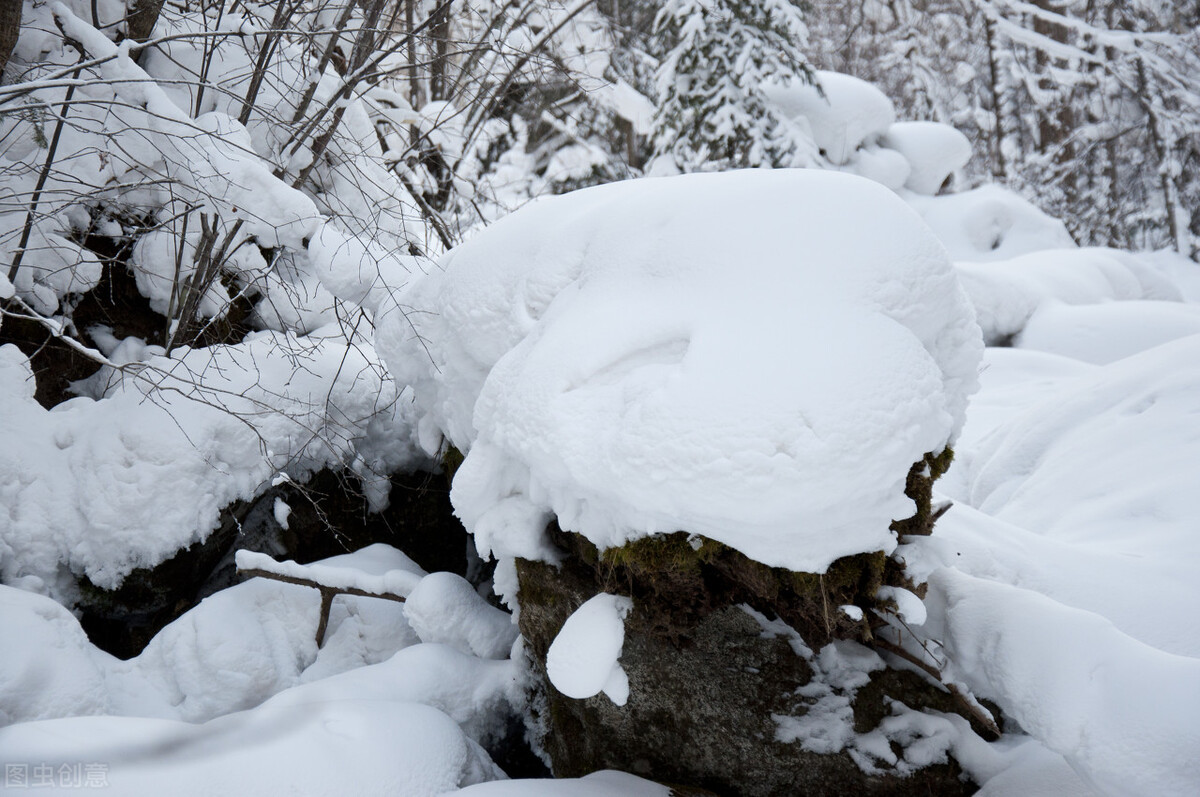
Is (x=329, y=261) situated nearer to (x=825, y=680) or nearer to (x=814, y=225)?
(x=814, y=225)

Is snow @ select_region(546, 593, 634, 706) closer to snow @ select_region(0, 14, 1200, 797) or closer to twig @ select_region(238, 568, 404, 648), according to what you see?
snow @ select_region(0, 14, 1200, 797)

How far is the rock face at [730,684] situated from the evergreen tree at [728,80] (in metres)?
8.69

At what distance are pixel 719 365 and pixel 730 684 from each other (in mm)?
1186

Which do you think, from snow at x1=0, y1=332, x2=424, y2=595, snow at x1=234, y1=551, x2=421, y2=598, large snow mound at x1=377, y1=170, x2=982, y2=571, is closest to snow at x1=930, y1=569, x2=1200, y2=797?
large snow mound at x1=377, y1=170, x2=982, y2=571

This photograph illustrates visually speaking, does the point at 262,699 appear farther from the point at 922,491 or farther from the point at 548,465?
the point at 922,491

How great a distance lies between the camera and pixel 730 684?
2.48 metres

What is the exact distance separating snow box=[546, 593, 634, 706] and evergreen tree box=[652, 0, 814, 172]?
898cm

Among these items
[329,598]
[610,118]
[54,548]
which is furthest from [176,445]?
[610,118]

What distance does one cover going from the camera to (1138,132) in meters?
14.7

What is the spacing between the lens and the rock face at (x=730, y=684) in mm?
2293

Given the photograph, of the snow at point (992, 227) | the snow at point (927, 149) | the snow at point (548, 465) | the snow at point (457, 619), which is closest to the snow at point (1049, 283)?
the snow at point (992, 227)

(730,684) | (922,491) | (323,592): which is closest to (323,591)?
(323,592)

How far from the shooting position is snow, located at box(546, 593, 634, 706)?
6.84ft

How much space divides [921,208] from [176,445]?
40.6ft
